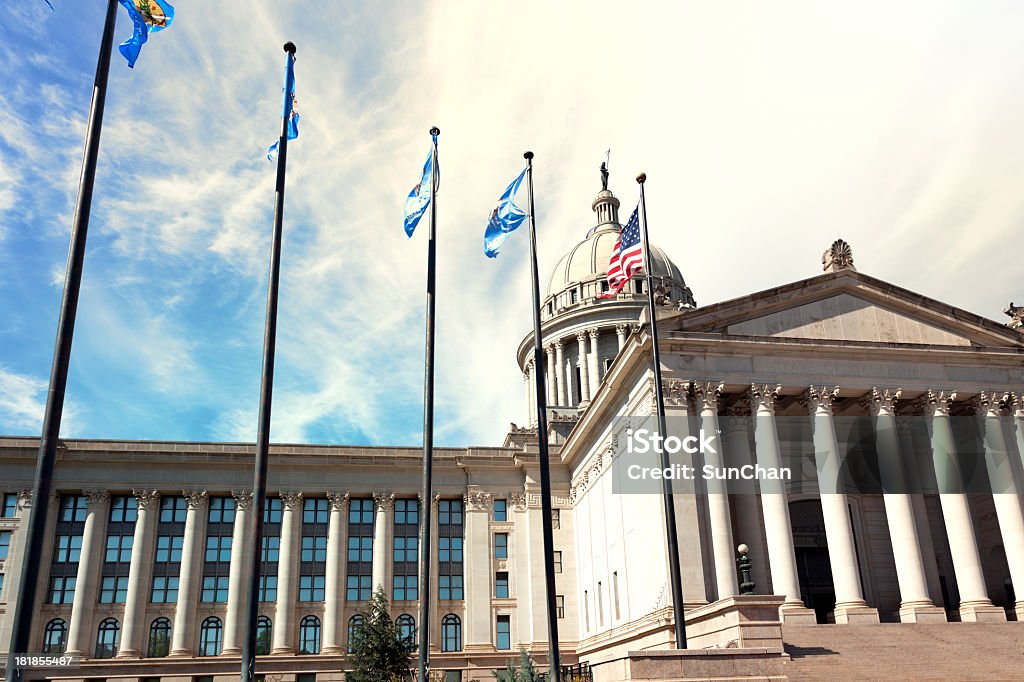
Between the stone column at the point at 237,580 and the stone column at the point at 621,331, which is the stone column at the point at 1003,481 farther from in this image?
the stone column at the point at 237,580

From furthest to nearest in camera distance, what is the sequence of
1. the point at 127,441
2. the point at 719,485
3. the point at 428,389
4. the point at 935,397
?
the point at 127,441
the point at 935,397
the point at 719,485
the point at 428,389

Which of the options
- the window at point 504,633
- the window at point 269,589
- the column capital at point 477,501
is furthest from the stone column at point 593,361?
the window at point 269,589

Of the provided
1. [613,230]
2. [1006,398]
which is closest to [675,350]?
[1006,398]

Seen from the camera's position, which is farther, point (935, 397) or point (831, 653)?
point (935, 397)

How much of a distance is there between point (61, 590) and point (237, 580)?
33.6ft

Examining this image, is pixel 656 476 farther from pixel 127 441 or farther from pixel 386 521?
pixel 127 441

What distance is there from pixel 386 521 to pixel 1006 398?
35.9 m

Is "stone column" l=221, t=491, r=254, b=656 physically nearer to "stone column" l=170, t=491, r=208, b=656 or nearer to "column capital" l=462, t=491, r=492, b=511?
"stone column" l=170, t=491, r=208, b=656

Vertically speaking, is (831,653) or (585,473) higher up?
(585,473)

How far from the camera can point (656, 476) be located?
38875 millimetres

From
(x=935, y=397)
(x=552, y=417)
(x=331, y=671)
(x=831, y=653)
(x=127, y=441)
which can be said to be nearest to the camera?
(x=831, y=653)

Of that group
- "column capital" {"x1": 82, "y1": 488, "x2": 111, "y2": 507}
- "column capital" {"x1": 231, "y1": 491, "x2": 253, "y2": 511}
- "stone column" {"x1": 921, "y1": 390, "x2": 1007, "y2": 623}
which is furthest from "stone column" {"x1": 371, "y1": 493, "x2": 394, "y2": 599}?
"stone column" {"x1": 921, "y1": 390, "x2": 1007, "y2": 623}

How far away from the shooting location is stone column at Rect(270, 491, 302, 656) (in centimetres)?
5140

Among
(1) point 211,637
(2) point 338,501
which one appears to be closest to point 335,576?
(2) point 338,501
